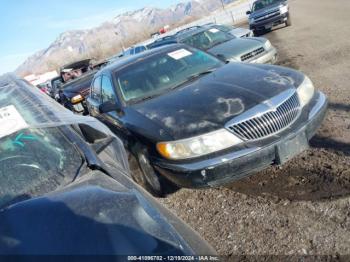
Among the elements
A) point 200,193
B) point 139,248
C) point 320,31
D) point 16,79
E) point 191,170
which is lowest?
point 320,31

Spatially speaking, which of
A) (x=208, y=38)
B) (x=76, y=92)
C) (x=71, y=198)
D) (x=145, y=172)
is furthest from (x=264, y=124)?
(x=76, y=92)

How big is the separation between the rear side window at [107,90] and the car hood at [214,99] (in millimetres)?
714

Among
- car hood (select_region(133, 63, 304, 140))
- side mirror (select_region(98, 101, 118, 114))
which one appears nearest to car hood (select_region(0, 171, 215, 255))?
car hood (select_region(133, 63, 304, 140))

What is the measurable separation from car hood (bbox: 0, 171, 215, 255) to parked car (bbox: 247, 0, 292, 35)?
16344 mm

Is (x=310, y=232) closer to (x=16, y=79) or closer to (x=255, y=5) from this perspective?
(x=16, y=79)

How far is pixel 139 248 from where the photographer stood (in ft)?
5.85

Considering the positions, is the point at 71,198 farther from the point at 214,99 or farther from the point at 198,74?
the point at 198,74

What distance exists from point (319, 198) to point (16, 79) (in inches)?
150

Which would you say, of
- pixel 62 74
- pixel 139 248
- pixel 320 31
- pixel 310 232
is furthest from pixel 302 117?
pixel 62 74

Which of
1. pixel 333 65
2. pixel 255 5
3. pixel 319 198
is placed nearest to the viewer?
pixel 319 198

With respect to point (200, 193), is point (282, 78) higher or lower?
higher

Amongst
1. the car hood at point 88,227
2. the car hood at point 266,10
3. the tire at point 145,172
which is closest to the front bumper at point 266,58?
the tire at point 145,172

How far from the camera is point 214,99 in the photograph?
398cm

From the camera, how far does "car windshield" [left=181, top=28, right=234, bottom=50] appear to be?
31.9ft
